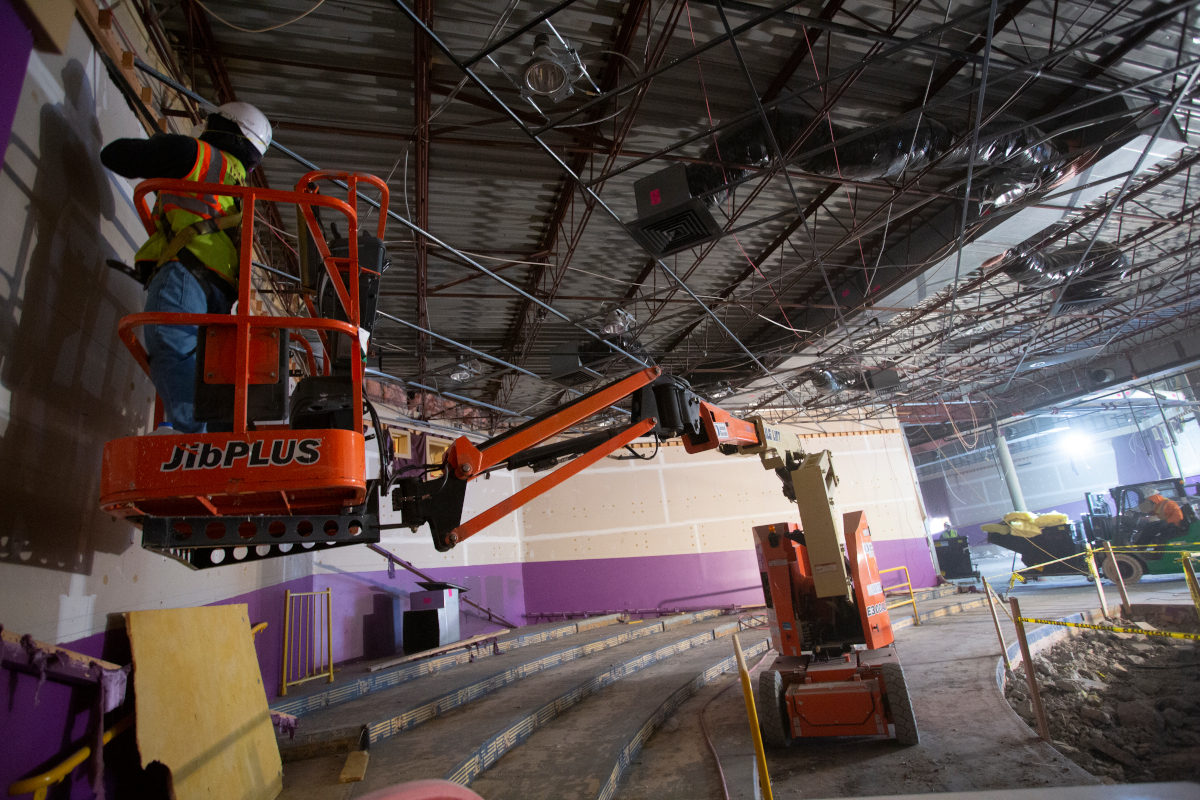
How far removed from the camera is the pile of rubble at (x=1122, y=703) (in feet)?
21.6

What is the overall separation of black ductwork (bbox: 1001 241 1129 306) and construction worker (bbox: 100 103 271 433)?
44.6ft

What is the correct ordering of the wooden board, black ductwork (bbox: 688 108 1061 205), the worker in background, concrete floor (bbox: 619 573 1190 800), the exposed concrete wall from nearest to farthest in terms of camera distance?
the wooden board < concrete floor (bbox: 619 573 1190 800) < black ductwork (bbox: 688 108 1061 205) < the worker in background < the exposed concrete wall

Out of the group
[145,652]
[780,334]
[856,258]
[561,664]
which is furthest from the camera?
[780,334]

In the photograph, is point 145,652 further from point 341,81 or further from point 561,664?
point 561,664

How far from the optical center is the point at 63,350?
341 cm

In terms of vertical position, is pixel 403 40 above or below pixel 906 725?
above

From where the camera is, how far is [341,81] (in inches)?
273

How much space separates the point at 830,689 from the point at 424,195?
8.23 metres

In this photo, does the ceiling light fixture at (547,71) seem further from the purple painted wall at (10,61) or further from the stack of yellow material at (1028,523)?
the stack of yellow material at (1028,523)

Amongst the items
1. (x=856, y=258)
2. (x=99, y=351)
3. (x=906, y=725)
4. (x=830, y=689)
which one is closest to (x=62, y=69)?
(x=99, y=351)

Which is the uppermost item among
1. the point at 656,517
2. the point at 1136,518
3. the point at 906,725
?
the point at 656,517

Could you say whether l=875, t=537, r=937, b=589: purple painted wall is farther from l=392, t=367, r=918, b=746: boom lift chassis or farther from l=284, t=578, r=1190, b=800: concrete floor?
l=392, t=367, r=918, b=746: boom lift chassis

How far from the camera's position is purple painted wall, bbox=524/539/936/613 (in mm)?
17625

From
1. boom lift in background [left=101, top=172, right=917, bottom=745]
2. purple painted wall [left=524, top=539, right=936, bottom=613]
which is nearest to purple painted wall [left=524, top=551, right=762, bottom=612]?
purple painted wall [left=524, top=539, right=936, bottom=613]
